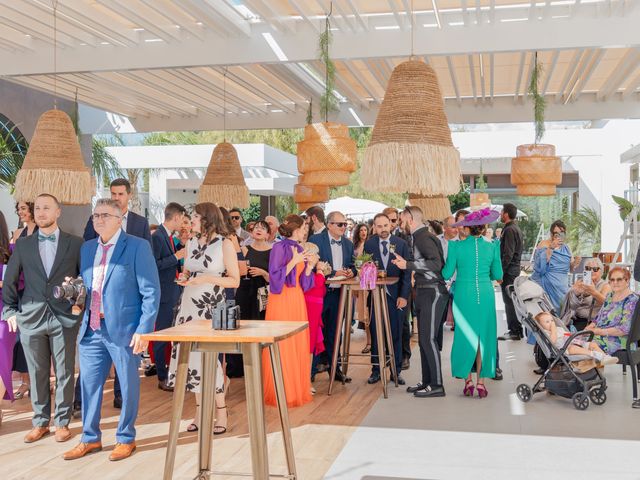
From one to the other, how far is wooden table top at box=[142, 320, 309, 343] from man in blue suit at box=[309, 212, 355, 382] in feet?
11.0

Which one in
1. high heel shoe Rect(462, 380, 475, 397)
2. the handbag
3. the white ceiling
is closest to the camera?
high heel shoe Rect(462, 380, 475, 397)

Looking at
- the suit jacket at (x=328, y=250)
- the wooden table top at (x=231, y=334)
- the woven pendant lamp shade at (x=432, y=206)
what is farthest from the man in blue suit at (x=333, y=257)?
the wooden table top at (x=231, y=334)

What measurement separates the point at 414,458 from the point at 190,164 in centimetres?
1644

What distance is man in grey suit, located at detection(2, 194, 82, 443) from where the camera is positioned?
5.39 meters

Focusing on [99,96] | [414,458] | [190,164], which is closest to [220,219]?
[414,458]

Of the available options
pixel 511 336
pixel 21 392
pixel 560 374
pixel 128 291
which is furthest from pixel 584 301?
pixel 21 392

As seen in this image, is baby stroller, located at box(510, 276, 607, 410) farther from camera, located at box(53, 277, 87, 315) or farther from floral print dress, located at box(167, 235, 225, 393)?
camera, located at box(53, 277, 87, 315)

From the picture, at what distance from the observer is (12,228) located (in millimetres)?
12586

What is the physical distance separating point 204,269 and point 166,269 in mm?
1720

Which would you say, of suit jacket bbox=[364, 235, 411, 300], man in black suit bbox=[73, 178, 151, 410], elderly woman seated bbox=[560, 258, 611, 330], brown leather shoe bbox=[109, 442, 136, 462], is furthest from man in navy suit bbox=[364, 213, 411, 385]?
brown leather shoe bbox=[109, 442, 136, 462]

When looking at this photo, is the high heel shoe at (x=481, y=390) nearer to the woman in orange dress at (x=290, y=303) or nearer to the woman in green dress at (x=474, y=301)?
the woman in green dress at (x=474, y=301)

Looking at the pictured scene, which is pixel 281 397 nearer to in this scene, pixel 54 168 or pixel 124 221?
pixel 124 221

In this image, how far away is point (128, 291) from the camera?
4.92 meters

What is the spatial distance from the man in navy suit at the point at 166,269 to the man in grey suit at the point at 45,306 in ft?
4.62
